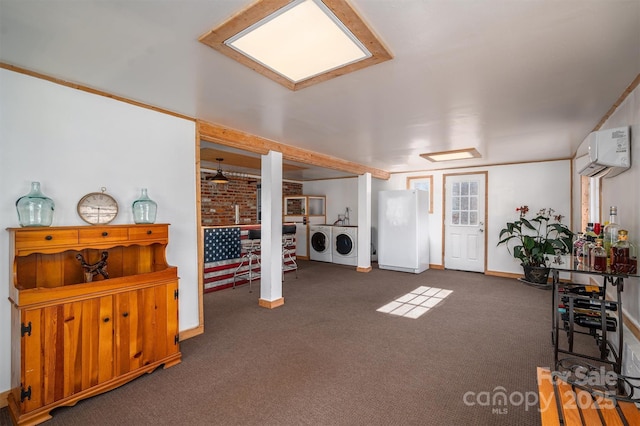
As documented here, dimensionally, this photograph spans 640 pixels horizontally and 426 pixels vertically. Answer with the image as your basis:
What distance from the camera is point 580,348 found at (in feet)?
9.22

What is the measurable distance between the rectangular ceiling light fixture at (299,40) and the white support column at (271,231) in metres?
1.93

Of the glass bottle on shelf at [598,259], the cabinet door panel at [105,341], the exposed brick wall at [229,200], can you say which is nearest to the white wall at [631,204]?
the glass bottle on shelf at [598,259]

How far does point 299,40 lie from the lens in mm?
1638

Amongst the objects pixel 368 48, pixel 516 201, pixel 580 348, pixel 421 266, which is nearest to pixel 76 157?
pixel 368 48

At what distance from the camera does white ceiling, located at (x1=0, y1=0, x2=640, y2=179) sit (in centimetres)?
138

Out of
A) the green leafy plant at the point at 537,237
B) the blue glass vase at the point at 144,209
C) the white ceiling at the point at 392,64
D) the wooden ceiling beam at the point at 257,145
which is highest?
the white ceiling at the point at 392,64

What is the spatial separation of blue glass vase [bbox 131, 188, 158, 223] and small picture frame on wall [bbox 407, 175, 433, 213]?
556cm

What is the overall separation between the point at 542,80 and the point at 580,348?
2469mm

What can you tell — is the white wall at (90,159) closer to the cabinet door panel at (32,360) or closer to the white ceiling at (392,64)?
the white ceiling at (392,64)

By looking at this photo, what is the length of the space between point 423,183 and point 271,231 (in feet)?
13.9

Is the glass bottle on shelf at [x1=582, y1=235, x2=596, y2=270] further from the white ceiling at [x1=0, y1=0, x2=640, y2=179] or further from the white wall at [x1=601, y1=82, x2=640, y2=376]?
the white ceiling at [x1=0, y1=0, x2=640, y2=179]

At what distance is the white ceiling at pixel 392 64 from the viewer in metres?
1.38

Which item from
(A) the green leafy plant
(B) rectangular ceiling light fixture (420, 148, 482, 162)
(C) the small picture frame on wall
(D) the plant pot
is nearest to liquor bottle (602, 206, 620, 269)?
(B) rectangular ceiling light fixture (420, 148, 482, 162)

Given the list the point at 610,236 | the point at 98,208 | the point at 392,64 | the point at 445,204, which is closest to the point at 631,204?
the point at 610,236
